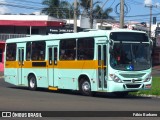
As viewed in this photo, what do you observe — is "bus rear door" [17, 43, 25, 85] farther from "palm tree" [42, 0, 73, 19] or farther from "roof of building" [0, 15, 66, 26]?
"palm tree" [42, 0, 73, 19]

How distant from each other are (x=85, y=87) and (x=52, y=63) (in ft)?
10.3

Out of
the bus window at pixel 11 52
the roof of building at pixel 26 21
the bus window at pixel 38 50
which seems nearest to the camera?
the bus window at pixel 38 50

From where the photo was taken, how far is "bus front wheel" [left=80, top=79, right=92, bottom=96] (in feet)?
77.3

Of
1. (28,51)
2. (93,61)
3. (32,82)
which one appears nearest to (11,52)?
(28,51)

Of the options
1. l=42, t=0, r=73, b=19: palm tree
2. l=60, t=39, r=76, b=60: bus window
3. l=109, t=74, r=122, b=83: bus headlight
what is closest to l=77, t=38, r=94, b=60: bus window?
l=60, t=39, r=76, b=60: bus window

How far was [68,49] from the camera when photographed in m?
24.9

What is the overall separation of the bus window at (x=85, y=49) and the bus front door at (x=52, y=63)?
216cm

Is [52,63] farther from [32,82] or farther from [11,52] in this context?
[11,52]

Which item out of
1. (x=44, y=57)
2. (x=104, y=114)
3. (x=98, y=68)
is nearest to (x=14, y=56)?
(x=44, y=57)

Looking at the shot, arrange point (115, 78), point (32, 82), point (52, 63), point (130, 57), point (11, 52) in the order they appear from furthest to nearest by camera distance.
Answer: point (11, 52)
point (32, 82)
point (52, 63)
point (130, 57)
point (115, 78)

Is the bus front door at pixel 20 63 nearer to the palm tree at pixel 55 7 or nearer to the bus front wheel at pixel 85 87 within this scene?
the bus front wheel at pixel 85 87

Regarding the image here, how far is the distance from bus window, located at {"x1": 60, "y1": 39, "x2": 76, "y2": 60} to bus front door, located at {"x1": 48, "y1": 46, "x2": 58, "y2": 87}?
23.2 inches

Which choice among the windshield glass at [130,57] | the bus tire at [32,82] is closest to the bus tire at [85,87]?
the windshield glass at [130,57]

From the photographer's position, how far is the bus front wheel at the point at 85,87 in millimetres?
23547
